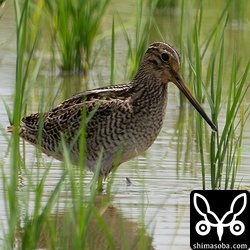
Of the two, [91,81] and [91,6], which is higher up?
[91,6]

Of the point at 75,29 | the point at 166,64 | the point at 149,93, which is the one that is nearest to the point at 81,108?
the point at 149,93

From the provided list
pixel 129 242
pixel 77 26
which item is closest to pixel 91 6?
pixel 77 26

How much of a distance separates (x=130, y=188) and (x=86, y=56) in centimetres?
308

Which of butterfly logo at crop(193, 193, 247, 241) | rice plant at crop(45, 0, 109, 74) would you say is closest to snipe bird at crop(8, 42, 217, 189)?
butterfly logo at crop(193, 193, 247, 241)

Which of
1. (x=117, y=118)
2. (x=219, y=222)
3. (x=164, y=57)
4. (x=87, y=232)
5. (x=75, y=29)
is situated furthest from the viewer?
(x=75, y=29)

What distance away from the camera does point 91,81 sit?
984cm

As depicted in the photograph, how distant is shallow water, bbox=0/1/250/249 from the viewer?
20.8 feet

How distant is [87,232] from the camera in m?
6.35

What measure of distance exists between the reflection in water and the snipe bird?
34 centimetres

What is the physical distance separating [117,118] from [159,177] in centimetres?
53

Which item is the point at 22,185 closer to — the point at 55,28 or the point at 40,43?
the point at 55,28

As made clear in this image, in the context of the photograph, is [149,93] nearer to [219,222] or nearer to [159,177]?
[159,177]

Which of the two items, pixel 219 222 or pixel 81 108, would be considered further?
pixel 81 108

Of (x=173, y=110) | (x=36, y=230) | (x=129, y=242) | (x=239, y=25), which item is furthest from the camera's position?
(x=239, y=25)
